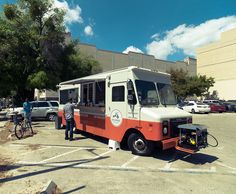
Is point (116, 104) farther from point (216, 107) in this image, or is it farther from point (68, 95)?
point (216, 107)

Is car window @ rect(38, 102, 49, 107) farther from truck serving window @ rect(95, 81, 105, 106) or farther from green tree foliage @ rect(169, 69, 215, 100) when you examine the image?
green tree foliage @ rect(169, 69, 215, 100)

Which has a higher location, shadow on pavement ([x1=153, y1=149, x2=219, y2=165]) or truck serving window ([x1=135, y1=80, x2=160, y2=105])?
truck serving window ([x1=135, y1=80, x2=160, y2=105])

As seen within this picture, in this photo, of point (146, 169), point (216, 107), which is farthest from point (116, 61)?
point (146, 169)

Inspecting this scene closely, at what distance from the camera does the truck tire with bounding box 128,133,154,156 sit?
24.6ft

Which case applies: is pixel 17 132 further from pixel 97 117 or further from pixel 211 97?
pixel 211 97

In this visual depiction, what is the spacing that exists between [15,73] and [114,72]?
56.8ft

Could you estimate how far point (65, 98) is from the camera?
12945mm

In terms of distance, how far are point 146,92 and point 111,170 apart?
2.94m

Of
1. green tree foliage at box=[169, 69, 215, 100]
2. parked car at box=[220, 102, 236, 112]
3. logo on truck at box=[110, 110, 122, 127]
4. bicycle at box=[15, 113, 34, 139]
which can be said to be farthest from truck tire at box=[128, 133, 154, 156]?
green tree foliage at box=[169, 69, 215, 100]

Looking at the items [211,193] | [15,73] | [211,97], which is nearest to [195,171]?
[211,193]

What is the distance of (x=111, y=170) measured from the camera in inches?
247

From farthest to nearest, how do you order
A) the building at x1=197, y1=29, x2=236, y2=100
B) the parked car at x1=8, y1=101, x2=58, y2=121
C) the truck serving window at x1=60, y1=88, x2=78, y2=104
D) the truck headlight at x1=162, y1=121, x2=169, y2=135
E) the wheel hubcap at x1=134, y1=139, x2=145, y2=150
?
the building at x1=197, y1=29, x2=236, y2=100
the parked car at x1=8, y1=101, x2=58, y2=121
the truck serving window at x1=60, y1=88, x2=78, y2=104
the wheel hubcap at x1=134, y1=139, x2=145, y2=150
the truck headlight at x1=162, y1=121, x2=169, y2=135

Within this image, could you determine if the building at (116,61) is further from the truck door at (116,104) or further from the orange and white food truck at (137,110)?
the truck door at (116,104)

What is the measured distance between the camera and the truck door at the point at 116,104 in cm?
810
